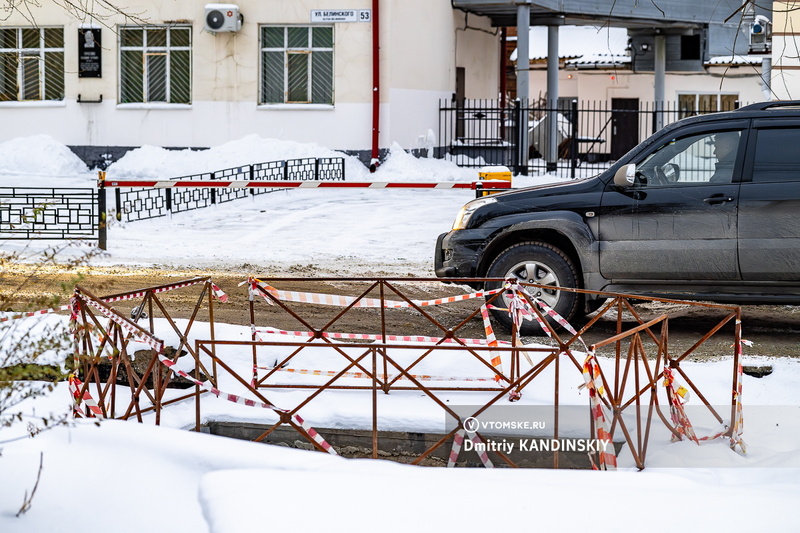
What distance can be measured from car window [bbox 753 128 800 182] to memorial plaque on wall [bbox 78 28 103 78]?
17328 mm

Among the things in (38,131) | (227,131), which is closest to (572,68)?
(227,131)

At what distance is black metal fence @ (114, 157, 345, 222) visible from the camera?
17438mm

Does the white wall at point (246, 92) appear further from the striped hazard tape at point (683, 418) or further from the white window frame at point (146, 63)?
the striped hazard tape at point (683, 418)

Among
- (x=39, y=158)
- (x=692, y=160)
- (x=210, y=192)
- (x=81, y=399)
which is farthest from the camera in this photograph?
(x=39, y=158)

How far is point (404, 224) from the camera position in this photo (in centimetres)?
1683

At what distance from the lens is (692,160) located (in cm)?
925

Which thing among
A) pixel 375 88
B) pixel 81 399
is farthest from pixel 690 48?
pixel 81 399

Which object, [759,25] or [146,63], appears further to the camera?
[146,63]

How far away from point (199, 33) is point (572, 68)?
1359cm

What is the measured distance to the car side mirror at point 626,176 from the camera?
9.09 meters

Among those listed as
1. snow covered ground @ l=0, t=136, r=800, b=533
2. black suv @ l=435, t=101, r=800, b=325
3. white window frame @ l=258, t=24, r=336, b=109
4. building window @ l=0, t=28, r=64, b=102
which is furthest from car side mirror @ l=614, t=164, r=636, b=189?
building window @ l=0, t=28, r=64, b=102

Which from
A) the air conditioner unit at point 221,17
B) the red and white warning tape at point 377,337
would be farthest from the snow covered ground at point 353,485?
the air conditioner unit at point 221,17

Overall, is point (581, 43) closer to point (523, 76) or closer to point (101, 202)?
point (523, 76)

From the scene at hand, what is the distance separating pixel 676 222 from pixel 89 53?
17329 mm
